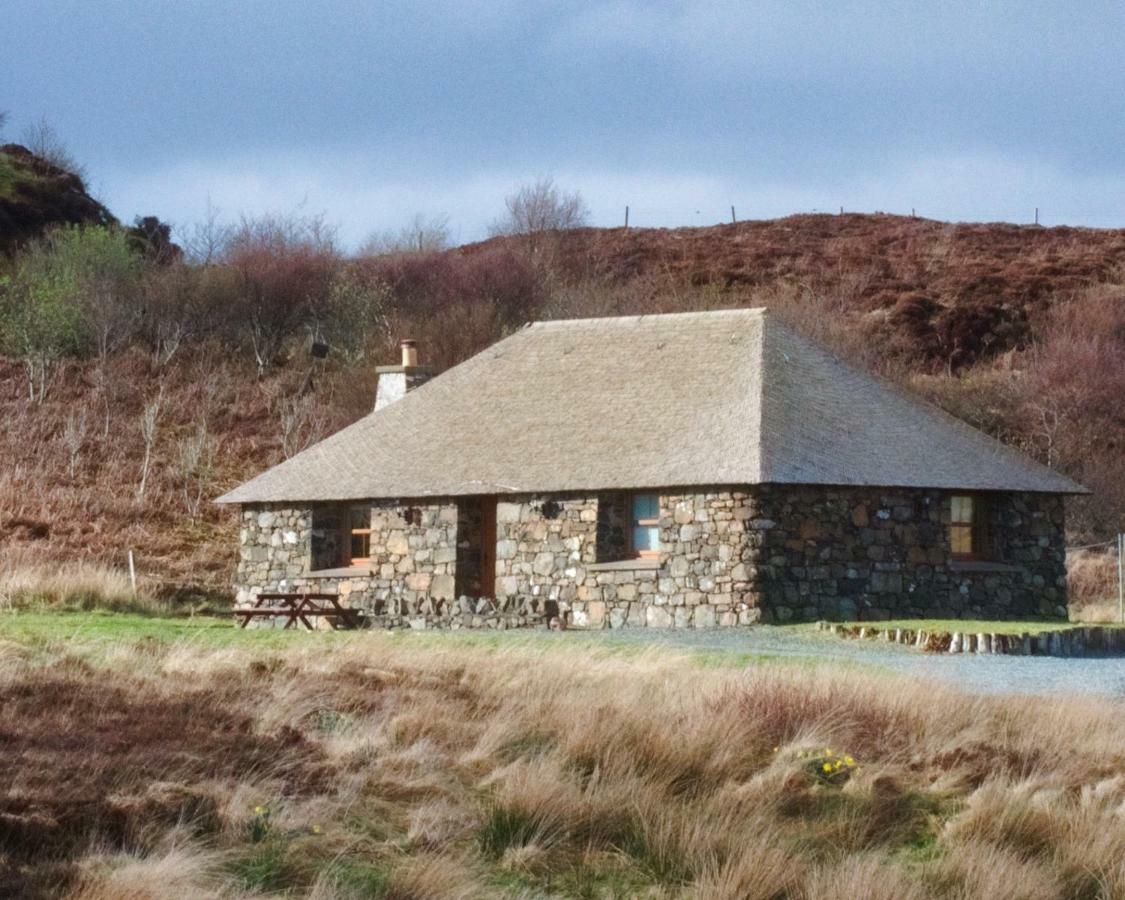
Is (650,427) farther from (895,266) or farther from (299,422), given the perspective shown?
(895,266)

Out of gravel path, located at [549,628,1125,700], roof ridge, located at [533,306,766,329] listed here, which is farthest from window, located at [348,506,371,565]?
gravel path, located at [549,628,1125,700]

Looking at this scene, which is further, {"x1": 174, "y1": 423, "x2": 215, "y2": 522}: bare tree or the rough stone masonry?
{"x1": 174, "y1": 423, "x2": 215, "y2": 522}: bare tree

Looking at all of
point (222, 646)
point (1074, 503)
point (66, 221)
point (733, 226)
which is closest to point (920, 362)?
point (1074, 503)

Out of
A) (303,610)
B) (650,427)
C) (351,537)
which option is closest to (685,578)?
(650,427)

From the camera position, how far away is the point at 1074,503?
1448 inches

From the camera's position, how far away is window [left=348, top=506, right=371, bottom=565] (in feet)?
91.5

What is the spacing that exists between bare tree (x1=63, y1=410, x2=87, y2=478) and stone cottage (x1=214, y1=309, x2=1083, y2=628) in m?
13.7

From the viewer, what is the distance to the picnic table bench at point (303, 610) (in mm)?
24312

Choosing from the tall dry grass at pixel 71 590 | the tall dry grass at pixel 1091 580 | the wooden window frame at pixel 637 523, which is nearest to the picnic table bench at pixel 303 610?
the tall dry grass at pixel 71 590

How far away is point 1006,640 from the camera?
19656 millimetres

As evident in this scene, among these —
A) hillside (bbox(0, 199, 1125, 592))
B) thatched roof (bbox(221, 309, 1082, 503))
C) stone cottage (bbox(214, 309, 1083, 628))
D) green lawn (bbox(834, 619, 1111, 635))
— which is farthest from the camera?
hillside (bbox(0, 199, 1125, 592))

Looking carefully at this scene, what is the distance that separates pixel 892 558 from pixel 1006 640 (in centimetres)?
520

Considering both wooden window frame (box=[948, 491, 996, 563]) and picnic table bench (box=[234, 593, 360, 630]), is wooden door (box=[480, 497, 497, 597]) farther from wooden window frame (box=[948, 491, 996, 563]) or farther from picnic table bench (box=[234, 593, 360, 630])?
wooden window frame (box=[948, 491, 996, 563])

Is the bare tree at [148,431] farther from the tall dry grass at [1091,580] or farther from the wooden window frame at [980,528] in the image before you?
the wooden window frame at [980,528]
